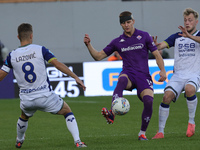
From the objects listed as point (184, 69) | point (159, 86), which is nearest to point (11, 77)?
point (159, 86)

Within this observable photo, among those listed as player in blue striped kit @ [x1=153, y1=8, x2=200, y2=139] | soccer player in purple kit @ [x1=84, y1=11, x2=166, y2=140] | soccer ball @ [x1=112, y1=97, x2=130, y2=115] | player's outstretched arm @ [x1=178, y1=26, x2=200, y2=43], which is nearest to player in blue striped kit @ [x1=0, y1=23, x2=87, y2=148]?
soccer ball @ [x1=112, y1=97, x2=130, y2=115]

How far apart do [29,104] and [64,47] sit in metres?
16.0

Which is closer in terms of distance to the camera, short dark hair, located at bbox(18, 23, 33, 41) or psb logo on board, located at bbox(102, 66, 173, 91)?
short dark hair, located at bbox(18, 23, 33, 41)

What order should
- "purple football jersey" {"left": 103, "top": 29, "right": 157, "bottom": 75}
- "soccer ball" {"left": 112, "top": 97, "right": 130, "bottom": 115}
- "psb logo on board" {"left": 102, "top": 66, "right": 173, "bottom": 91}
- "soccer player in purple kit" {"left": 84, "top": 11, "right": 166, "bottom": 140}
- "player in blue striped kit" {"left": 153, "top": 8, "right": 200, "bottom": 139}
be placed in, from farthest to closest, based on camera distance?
"psb logo on board" {"left": 102, "top": 66, "right": 173, "bottom": 91} → "player in blue striped kit" {"left": 153, "top": 8, "right": 200, "bottom": 139} → "purple football jersey" {"left": 103, "top": 29, "right": 157, "bottom": 75} → "soccer player in purple kit" {"left": 84, "top": 11, "right": 166, "bottom": 140} → "soccer ball" {"left": 112, "top": 97, "right": 130, "bottom": 115}

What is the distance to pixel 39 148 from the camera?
769 centimetres

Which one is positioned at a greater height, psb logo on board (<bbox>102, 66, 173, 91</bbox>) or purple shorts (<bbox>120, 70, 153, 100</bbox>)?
purple shorts (<bbox>120, 70, 153, 100</bbox>)

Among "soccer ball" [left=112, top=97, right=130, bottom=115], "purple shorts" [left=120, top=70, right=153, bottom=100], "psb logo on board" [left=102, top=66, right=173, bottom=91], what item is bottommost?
"psb logo on board" [left=102, top=66, right=173, bottom=91]

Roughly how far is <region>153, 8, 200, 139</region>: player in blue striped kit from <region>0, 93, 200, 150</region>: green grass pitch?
39 cm

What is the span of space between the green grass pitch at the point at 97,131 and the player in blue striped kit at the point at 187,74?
15.2 inches

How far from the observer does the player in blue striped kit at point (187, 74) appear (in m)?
8.42

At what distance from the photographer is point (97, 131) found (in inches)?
392

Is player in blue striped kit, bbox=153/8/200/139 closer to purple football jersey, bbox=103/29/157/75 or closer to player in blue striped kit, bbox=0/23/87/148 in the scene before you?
purple football jersey, bbox=103/29/157/75

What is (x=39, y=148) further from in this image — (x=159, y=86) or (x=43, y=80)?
(x=159, y=86)

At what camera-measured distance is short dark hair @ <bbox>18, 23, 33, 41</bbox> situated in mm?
7277
